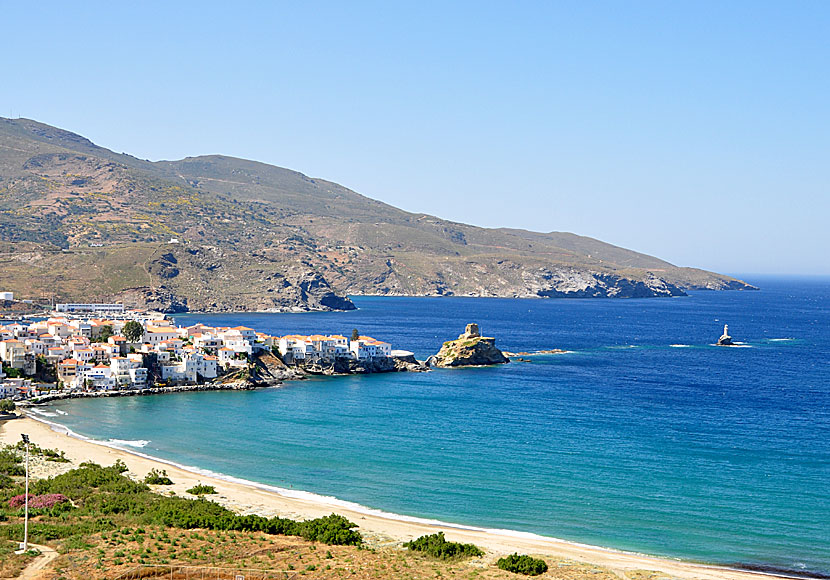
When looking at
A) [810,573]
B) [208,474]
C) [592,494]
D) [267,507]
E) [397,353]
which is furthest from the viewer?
[397,353]

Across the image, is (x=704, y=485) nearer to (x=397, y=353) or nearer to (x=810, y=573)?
(x=810, y=573)

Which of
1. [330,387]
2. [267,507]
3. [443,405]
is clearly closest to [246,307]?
→ [330,387]

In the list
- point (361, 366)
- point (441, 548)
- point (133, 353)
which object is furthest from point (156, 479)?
point (361, 366)

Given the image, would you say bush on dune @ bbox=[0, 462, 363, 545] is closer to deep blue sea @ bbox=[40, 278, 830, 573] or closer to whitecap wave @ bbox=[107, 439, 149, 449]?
deep blue sea @ bbox=[40, 278, 830, 573]

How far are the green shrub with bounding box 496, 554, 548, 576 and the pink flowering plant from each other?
878 inches

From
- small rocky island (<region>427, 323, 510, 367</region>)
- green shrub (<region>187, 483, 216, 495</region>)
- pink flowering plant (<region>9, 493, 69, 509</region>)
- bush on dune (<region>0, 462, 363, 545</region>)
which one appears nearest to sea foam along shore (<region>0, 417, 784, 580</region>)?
green shrub (<region>187, 483, 216, 495</region>)

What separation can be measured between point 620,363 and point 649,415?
3829 centimetres

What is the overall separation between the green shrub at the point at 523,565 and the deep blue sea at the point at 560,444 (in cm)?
717

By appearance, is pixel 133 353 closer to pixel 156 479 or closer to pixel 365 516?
Result: pixel 156 479

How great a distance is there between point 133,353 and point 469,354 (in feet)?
143

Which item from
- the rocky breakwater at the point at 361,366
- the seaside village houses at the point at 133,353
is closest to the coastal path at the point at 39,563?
the seaside village houses at the point at 133,353

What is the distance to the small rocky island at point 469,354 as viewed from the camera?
10875cm

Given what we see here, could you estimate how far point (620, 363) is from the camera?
112125 millimetres

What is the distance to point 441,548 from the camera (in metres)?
36.2
